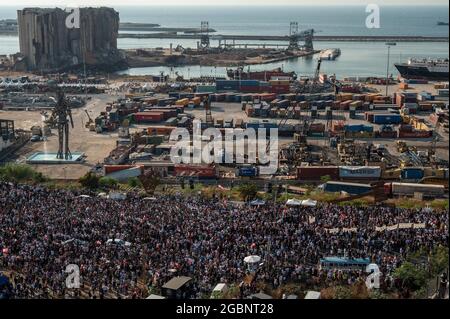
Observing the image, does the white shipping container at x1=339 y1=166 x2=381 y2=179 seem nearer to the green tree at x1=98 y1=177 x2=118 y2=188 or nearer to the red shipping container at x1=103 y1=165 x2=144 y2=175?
the red shipping container at x1=103 y1=165 x2=144 y2=175

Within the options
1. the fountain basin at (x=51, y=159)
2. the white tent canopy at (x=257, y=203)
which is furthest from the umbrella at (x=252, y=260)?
the fountain basin at (x=51, y=159)

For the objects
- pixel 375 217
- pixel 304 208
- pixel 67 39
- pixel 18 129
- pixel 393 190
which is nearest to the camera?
pixel 375 217

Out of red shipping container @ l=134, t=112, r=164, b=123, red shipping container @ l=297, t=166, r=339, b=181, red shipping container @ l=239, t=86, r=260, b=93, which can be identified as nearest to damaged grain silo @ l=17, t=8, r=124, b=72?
red shipping container @ l=239, t=86, r=260, b=93

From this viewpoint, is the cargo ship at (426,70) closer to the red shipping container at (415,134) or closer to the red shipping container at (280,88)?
the red shipping container at (280,88)

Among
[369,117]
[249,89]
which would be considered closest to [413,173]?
[369,117]

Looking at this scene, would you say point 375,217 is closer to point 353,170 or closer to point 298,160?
point 353,170

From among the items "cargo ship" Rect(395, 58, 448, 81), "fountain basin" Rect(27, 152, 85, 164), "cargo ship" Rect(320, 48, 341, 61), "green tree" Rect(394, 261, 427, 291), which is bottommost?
"fountain basin" Rect(27, 152, 85, 164)

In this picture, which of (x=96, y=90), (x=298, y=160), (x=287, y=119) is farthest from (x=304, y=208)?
(x=96, y=90)
